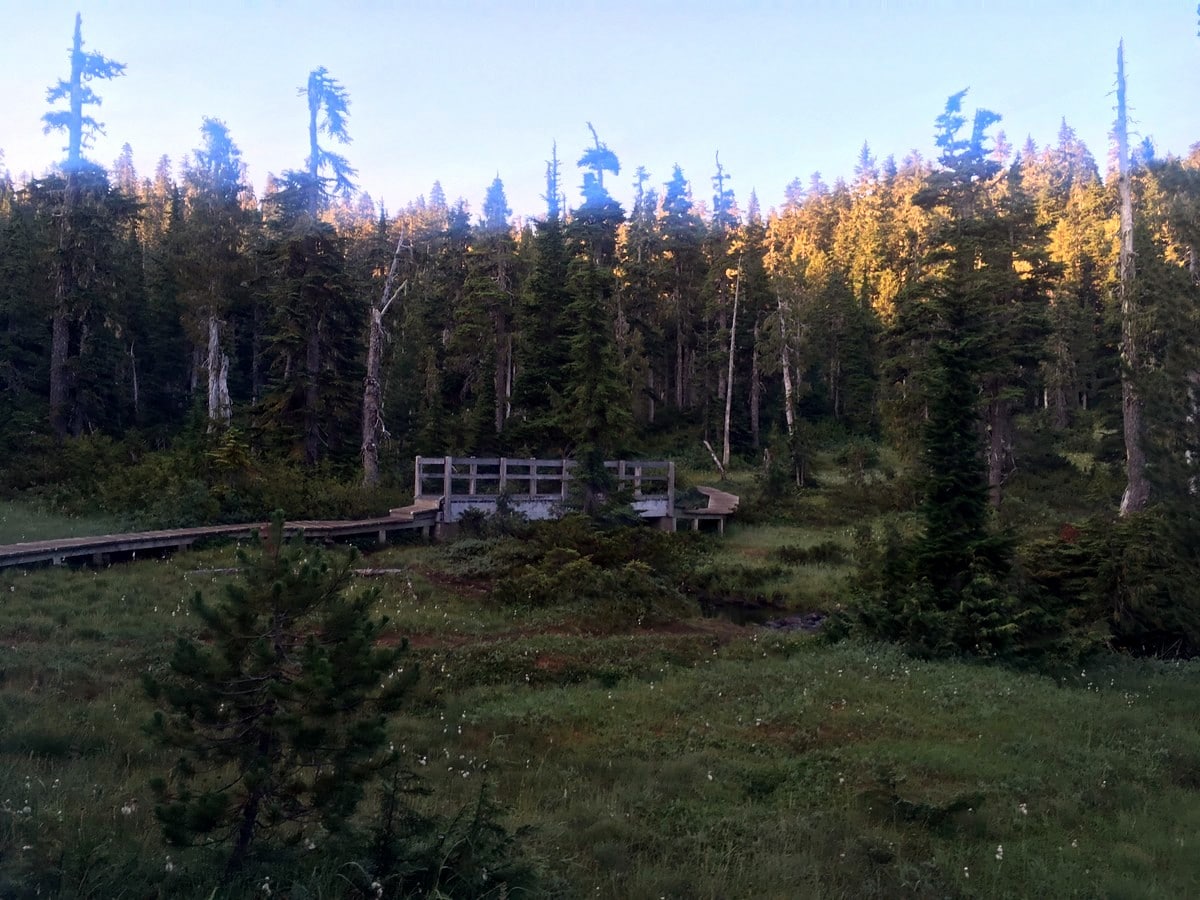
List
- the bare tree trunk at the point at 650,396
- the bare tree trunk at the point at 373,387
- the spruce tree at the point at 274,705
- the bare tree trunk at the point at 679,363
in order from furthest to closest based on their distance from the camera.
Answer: the bare tree trunk at the point at 679,363
the bare tree trunk at the point at 650,396
the bare tree trunk at the point at 373,387
the spruce tree at the point at 274,705

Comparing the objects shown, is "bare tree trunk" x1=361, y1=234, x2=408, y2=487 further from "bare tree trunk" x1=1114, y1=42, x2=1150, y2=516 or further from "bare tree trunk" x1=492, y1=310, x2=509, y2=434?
"bare tree trunk" x1=1114, y1=42, x2=1150, y2=516

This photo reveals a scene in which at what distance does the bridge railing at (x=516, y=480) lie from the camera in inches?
1020

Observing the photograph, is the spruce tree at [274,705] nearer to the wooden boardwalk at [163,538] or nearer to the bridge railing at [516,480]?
the wooden boardwalk at [163,538]

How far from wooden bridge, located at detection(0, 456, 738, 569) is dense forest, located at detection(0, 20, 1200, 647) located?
164 cm

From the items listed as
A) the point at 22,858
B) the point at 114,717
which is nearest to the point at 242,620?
the point at 22,858

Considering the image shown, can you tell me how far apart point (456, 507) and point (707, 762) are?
17980 millimetres

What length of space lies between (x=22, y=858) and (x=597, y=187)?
148ft

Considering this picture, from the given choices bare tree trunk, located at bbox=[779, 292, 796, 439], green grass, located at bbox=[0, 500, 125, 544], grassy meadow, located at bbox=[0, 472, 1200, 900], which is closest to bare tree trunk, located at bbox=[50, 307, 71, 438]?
green grass, located at bbox=[0, 500, 125, 544]

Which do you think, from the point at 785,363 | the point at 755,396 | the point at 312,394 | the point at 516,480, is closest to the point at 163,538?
the point at 516,480

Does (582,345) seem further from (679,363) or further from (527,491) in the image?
(679,363)

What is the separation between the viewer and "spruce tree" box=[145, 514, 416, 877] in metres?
4.77

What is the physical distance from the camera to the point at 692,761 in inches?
333

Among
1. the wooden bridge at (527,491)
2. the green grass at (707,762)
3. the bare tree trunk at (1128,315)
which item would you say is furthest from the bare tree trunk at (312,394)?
the bare tree trunk at (1128,315)

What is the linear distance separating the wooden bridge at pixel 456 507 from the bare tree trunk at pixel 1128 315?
1197cm
